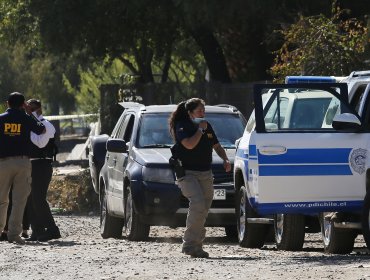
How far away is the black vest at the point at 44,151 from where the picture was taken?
18.3 m

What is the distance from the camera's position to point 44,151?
60.3 ft

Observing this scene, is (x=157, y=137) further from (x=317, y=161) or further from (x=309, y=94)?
(x=317, y=161)

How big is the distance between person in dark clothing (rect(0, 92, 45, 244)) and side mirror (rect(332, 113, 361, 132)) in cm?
484

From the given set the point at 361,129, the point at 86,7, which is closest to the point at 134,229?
the point at 361,129

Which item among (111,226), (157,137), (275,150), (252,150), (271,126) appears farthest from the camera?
(111,226)

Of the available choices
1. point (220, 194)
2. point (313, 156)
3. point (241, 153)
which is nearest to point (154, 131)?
point (220, 194)

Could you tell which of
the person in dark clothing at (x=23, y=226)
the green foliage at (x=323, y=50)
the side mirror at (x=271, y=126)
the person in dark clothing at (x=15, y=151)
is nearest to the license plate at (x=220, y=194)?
the person in dark clothing at (x=15, y=151)

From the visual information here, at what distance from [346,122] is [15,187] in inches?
214

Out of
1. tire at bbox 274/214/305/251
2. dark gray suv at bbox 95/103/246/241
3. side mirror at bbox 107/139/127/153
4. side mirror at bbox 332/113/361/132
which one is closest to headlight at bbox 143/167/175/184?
dark gray suv at bbox 95/103/246/241

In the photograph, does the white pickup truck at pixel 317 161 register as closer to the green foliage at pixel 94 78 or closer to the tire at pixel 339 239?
the tire at pixel 339 239

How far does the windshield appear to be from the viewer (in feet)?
62.2

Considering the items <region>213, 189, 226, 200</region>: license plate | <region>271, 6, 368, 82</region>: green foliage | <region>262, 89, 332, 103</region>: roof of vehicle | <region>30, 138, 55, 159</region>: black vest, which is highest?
<region>271, 6, 368, 82</region>: green foliage

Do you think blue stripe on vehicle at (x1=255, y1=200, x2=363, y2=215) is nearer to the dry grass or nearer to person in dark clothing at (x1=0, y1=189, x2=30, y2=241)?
person in dark clothing at (x1=0, y1=189, x2=30, y2=241)

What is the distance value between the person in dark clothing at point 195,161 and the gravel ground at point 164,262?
27cm
